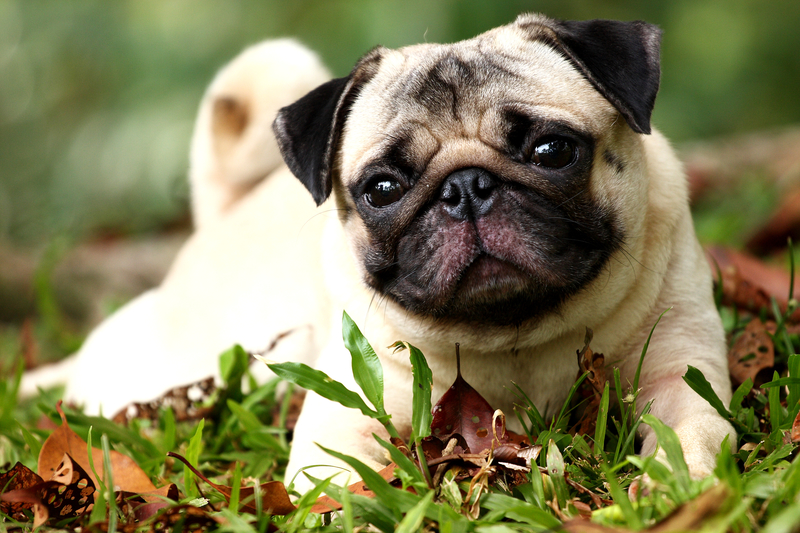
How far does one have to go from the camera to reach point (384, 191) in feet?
8.67

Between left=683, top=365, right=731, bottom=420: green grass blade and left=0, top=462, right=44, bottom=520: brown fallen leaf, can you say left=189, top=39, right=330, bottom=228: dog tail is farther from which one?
left=683, top=365, right=731, bottom=420: green grass blade

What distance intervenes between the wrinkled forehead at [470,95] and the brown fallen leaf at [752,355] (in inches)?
44.6

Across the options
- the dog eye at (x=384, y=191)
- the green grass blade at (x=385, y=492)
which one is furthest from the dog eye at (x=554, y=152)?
the green grass blade at (x=385, y=492)

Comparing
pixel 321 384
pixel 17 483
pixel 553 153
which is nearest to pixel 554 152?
pixel 553 153

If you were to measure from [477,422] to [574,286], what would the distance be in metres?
0.58

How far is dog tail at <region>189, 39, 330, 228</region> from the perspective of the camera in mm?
4781

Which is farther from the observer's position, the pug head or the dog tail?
the dog tail

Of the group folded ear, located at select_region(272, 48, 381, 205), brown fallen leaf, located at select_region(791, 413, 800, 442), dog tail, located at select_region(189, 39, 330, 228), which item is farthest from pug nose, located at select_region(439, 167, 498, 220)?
dog tail, located at select_region(189, 39, 330, 228)

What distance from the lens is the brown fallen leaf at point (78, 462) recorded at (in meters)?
2.38

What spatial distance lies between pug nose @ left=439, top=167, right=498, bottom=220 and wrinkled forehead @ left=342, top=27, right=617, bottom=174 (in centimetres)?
22

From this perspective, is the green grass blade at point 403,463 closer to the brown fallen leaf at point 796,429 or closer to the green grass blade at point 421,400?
the green grass blade at point 421,400

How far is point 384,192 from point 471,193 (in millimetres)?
384

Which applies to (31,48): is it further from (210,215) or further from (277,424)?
(277,424)

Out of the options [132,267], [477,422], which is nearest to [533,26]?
[477,422]
